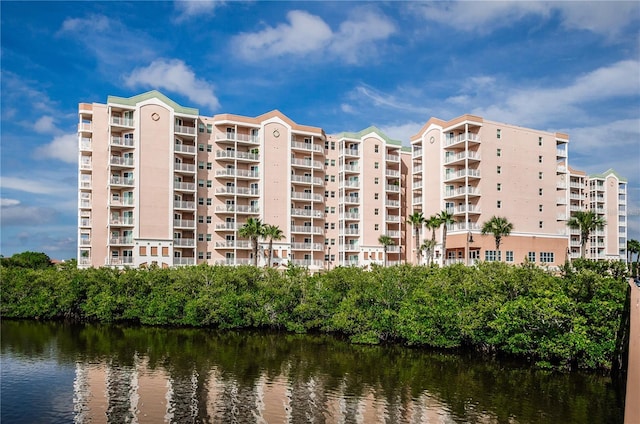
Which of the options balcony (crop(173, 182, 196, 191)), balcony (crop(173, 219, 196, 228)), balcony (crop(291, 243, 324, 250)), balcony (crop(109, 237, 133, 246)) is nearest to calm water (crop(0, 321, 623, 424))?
balcony (crop(109, 237, 133, 246))

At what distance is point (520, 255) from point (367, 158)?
90.4 feet

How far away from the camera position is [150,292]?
50688 mm

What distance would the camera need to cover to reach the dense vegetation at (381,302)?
30.4 metres

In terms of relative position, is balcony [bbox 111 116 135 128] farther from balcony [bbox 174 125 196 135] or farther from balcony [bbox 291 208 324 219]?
balcony [bbox 291 208 324 219]

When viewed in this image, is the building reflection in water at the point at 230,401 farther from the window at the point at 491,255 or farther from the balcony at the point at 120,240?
the window at the point at 491,255

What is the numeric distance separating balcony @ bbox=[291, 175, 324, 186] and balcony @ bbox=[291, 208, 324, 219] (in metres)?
4.24

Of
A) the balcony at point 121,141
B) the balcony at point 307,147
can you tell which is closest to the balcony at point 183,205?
the balcony at point 121,141

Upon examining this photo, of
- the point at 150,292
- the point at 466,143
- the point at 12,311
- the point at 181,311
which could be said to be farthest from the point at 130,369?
the point at 466,143

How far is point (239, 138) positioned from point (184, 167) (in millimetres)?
9247

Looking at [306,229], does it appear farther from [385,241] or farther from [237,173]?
[237,173]

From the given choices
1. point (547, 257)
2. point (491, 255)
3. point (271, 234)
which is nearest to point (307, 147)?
point (271, 234)

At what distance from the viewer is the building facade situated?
213ft

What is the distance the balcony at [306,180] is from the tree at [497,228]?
83.8 feet

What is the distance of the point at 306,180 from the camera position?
252 ft
